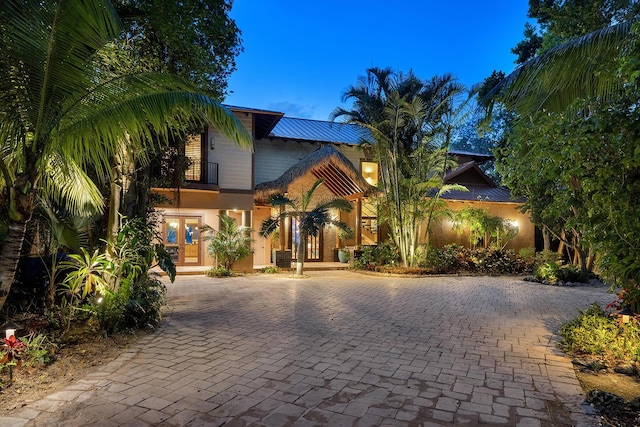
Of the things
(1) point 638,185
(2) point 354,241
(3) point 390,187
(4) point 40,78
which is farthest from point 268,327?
(2) point 354,241

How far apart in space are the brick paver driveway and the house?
21.3ft

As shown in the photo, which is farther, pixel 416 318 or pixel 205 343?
pixel 416 318

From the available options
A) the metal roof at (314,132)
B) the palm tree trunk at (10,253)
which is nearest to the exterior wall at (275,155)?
the metal roof at (314,132)

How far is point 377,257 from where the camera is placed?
47.9ft

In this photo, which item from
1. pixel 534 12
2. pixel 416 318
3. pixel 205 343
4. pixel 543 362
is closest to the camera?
pixel 543 362

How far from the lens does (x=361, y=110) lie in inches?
542

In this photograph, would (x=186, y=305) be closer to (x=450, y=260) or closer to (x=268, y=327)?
(x=268, y=327)

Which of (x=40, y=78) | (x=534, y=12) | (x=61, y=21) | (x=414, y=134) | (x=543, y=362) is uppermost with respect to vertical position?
(x=534, y=12)

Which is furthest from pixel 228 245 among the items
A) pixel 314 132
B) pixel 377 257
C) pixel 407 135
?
pixel 314 132

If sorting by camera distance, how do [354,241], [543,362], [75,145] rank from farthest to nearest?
[354,241] → [543,362] → [75,145]

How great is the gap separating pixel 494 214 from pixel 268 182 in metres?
10.7

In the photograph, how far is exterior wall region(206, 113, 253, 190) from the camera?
14.1 meters

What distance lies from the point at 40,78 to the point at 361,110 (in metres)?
11.4

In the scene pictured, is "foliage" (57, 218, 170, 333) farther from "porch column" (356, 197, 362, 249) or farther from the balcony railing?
"porch column" (356, 197, 362, 249)
